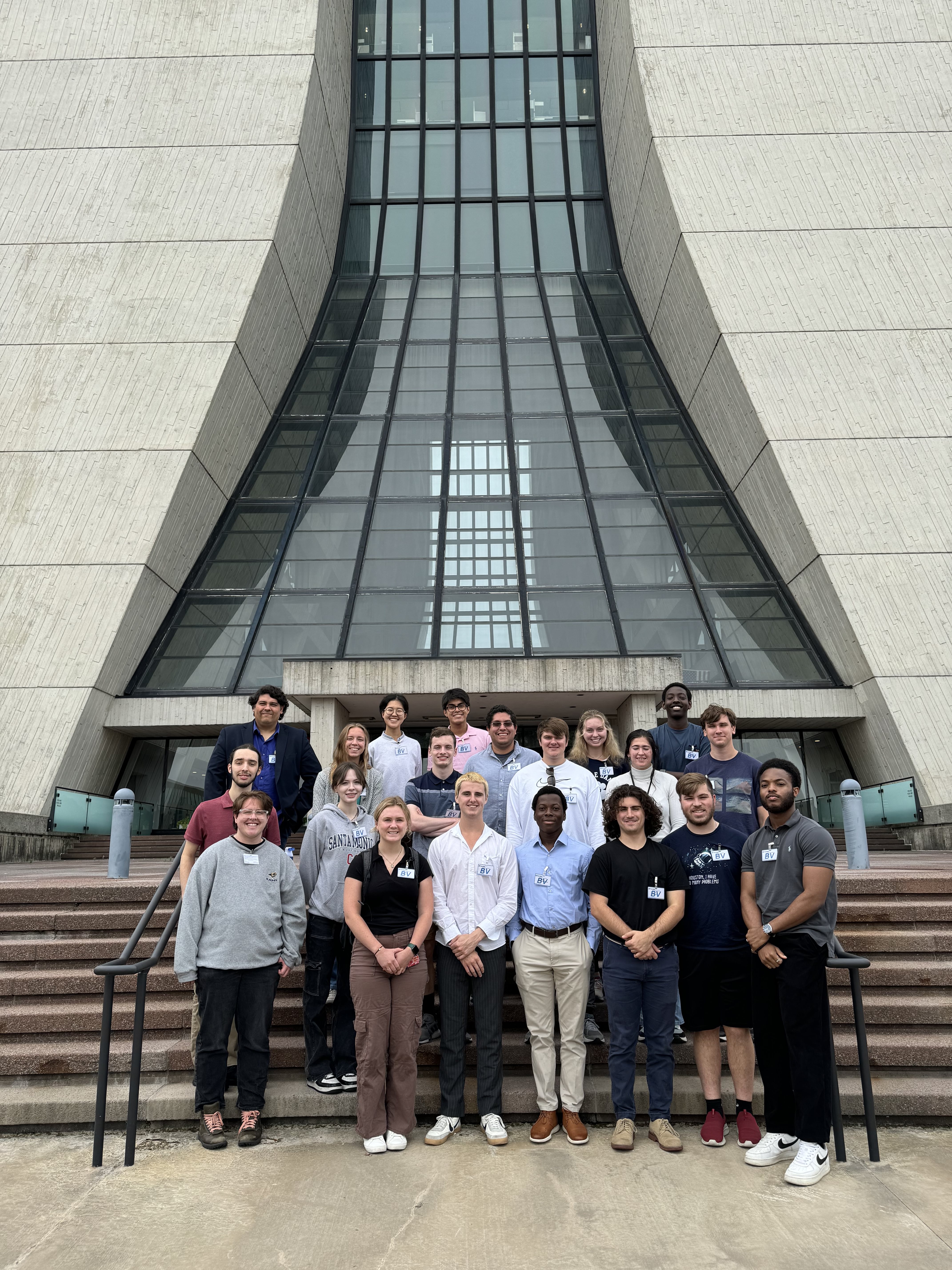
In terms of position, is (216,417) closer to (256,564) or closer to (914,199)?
(256,564)

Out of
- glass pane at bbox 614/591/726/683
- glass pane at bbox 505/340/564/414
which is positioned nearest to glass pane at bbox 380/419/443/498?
glass pane at bbox 505/340/564/414

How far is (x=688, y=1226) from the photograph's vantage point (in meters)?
3.71

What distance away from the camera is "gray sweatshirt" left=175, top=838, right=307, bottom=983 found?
15.7 feet

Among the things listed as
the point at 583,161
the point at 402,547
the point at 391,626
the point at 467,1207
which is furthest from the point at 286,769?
the point at 583,161

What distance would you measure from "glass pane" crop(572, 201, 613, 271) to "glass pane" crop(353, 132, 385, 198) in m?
4.86

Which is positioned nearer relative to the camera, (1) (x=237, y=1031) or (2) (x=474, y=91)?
(1) (x=237, y=1031)

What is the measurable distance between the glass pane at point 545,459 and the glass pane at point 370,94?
10.2 m

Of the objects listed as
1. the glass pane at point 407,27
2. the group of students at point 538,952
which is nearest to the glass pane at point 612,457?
the glass pane at point 407,27

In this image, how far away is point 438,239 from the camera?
21594mm

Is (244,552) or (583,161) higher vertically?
(583,161)

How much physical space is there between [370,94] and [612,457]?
12.4m

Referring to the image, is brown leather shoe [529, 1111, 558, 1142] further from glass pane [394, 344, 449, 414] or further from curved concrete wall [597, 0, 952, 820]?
glass pane [394, 344, 449, 414]

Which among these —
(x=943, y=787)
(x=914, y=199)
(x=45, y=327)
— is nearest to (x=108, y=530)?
(x=45, y=327)

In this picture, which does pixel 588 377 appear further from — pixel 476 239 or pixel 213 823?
pixel 213 823
